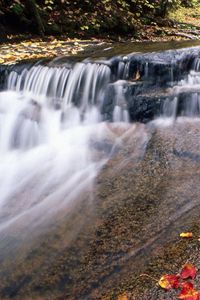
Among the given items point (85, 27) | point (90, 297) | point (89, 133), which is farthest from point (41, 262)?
point (85, 27)

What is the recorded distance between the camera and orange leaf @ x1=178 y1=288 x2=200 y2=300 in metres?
2.83

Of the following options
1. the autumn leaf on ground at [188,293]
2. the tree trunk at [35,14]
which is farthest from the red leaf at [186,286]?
the tree trunk at [35,14]

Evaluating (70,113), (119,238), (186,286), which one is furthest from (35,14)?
(186,286)

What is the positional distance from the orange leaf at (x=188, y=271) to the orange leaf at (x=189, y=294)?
15 centimetres

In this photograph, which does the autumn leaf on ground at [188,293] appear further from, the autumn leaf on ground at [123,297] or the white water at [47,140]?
the white water at [47,140]

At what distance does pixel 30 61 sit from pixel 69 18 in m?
4.80

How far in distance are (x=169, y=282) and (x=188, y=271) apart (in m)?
0.20

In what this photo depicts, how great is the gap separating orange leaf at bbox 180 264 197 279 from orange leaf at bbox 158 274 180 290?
58mm

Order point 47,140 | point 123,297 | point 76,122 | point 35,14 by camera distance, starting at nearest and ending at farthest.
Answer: point 123,297
point 47,140
point 76,122
point 35,14

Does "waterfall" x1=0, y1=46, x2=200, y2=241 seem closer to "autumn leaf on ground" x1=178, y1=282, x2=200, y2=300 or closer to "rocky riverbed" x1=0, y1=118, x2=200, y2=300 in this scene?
"rocky riverbed" x1=0, y1=118, x2=200, y2=300

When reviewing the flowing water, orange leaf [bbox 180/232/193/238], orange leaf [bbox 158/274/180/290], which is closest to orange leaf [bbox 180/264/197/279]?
orange leaf [bbox 158/274/180/290]

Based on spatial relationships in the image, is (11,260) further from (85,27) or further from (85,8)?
(85,8)

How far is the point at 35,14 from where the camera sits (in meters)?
11.7

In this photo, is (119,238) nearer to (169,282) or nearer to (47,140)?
(169,282)
